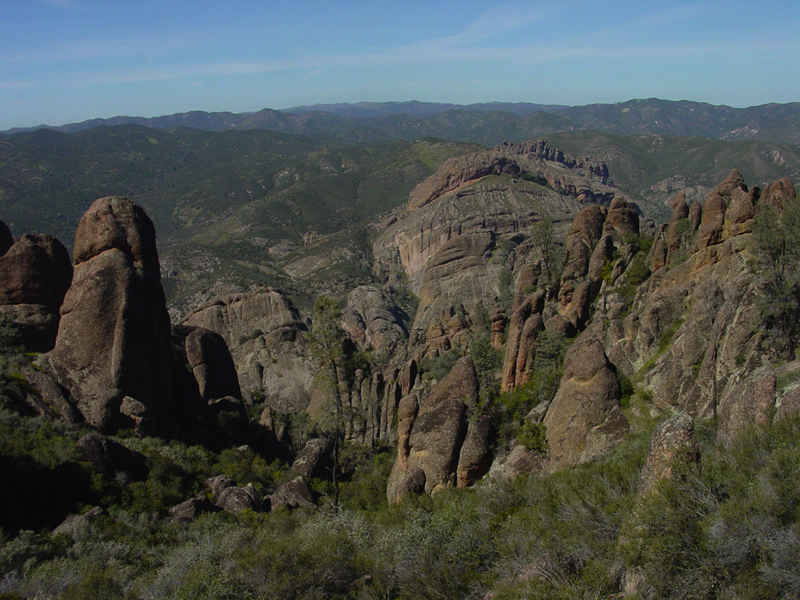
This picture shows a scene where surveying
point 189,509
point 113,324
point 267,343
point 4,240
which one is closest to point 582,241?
point 113,324

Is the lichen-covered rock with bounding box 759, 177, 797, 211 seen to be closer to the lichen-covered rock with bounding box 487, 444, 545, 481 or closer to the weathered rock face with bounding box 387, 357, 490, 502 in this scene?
the weathered rock face with bounding box 387, 357, 490, 502

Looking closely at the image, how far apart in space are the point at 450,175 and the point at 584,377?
175 m

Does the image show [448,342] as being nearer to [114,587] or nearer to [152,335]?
[152,335]

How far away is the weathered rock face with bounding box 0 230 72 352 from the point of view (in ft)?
116

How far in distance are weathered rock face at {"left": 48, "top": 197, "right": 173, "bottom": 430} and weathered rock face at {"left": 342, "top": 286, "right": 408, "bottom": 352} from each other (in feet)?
228

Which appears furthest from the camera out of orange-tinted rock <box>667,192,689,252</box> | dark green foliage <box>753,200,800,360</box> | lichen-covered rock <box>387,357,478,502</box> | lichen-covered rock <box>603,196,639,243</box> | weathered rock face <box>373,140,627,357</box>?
weathered rock face <box>373,140,627,357</box>

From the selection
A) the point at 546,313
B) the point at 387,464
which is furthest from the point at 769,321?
the point at 387,464

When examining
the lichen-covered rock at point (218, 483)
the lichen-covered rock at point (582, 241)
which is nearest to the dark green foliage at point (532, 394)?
the lichen-covered rock at point (582, 241)

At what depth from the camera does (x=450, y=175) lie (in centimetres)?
19038

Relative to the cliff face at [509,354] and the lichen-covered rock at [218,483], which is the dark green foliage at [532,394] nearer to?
the cliff face at [509,354]

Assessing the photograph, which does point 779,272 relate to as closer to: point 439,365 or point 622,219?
point 622,219

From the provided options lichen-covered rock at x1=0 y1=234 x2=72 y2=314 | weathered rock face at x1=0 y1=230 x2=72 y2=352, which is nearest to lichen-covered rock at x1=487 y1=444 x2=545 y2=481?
weathered rock face at x1=0 y1=230 x2=72 y2=352

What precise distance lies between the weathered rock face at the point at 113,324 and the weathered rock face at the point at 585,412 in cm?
2353

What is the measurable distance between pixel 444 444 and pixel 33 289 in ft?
104
